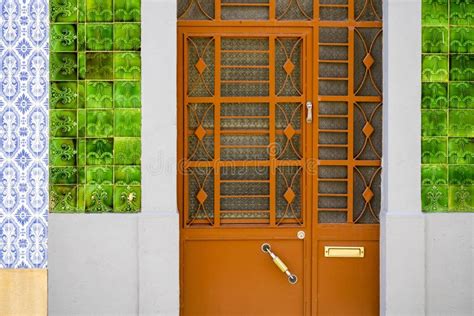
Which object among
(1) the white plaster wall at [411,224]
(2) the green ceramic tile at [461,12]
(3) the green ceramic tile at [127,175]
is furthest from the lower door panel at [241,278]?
(2) the green ceramic tile at [461,12]

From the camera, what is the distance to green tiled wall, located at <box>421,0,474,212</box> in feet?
19.2

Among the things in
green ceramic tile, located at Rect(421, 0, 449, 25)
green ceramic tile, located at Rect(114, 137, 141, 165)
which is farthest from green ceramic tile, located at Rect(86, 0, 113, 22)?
green ceramic tile, located at Rect(421, 0, 449, 25)

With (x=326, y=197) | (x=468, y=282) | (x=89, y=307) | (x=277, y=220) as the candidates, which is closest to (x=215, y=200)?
(x=277, y=220)

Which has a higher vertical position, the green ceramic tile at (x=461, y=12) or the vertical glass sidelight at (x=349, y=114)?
the green ceramic tile at (x=461, y=12)

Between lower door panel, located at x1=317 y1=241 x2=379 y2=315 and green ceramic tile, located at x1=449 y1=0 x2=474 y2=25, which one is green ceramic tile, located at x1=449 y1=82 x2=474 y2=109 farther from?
lower door panel, located at x1=317 y1=241 x2=379 y2=315

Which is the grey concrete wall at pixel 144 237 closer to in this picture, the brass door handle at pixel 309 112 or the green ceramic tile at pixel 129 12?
the green ceramic tile at pixel 129 12

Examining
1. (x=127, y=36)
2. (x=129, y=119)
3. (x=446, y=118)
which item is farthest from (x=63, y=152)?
(x=446, y=118)

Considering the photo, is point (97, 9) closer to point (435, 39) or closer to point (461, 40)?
point (435, 39)

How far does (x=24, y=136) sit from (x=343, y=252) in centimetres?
304

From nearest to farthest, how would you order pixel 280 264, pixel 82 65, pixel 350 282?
pixel 82 65, pixel 280 264, pixel 350 282

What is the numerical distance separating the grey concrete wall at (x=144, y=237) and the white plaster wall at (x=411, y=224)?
6.22ft

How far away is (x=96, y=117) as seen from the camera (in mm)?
5820

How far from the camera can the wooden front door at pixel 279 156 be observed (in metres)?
6.03

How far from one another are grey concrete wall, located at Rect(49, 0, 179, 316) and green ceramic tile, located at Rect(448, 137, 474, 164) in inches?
96.3
